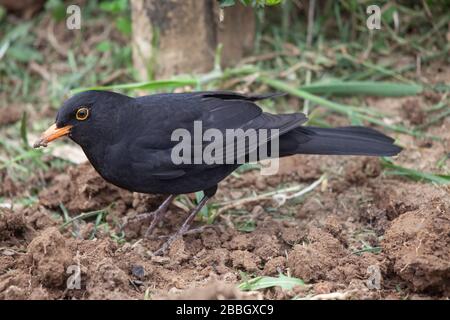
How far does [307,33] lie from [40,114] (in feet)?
9.73

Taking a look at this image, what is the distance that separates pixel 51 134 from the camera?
4520 mm

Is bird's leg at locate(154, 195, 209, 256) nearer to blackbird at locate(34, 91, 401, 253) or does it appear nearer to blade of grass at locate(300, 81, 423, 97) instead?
blackbird at locate(34, 91, 401, 253)

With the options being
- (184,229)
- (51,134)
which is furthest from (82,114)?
(184,229)

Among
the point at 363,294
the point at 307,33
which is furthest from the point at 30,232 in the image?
the point at 307,33

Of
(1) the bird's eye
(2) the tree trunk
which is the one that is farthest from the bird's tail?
(2) the tree trunk

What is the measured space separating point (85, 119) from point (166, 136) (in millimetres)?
570

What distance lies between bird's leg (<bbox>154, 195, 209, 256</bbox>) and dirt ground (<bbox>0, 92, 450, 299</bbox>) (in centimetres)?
7

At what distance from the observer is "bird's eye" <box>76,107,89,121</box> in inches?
178

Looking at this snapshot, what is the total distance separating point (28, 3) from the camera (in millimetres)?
7887

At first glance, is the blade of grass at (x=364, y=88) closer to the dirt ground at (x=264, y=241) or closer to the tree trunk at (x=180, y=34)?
the dirt ground at (x=264, y=241)

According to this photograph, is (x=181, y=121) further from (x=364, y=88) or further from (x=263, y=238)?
(x=364, y=88)

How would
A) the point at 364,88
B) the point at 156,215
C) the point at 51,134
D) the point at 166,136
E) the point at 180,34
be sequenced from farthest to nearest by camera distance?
the point at 180,34
the point at 364,88
the point at 156,215
the point at 166,136
the point at 51,134

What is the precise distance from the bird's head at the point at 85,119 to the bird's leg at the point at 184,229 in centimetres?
87

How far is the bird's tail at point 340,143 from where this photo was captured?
495cm
